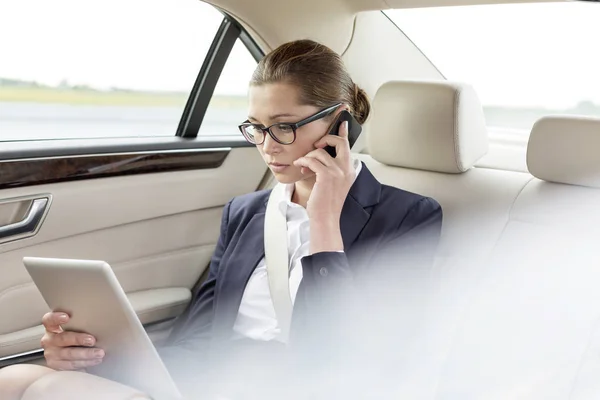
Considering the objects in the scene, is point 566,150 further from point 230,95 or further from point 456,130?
point 230,95

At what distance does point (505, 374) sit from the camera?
1.64 meters

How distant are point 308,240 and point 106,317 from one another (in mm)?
616

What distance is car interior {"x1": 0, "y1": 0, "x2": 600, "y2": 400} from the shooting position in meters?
1.67

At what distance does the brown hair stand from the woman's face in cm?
2

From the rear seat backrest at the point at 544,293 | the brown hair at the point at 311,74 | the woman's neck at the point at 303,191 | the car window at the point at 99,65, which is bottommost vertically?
the rear seat backrest at the point at 544,293

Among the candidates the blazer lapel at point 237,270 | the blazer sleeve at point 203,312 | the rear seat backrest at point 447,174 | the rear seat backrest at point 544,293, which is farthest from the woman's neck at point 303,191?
the rear seat backrest at point 544,293

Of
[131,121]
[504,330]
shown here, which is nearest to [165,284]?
[131,121]

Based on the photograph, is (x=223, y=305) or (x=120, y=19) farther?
(x=120, y=19)

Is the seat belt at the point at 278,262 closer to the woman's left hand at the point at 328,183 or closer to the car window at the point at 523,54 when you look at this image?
the woman's left hand at the point at 328,183

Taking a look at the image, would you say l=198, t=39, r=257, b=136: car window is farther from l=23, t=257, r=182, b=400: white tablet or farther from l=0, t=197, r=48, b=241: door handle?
l=23, t=257, r=182, b=400: white tablet

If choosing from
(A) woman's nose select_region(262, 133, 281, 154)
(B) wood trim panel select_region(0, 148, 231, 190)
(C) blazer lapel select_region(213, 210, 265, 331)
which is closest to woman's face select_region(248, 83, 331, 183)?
(A) woman's nose select_region(262, 133, 281, 154)

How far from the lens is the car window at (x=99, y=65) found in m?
2.31

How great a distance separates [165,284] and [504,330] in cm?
123

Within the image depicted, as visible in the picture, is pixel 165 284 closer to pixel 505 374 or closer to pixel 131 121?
pixel 131 121
